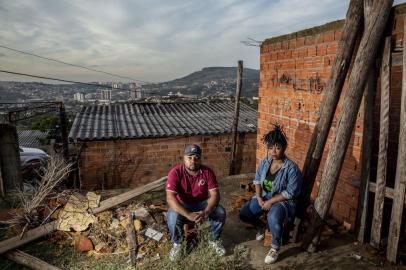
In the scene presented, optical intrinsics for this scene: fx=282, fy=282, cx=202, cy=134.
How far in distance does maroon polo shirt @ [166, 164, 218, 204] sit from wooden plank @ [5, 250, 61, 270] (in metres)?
1.74

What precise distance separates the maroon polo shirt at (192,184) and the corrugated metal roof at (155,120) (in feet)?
23.7

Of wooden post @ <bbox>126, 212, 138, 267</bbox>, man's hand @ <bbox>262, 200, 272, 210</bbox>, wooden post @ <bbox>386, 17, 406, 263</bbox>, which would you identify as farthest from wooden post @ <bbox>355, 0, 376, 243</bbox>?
wooden post @ <bbox>126, 212, 138, 267</bbox>

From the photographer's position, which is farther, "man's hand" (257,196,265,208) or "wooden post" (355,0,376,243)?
"man's hand" (257,196,265,208)

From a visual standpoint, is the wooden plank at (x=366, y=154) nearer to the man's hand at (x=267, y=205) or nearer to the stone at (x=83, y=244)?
the man's hand at (x=267, y=205)

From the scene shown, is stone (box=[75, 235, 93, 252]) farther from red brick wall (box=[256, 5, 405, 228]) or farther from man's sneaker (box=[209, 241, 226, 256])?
red brick wall (box=[256, 5, 405, 228])

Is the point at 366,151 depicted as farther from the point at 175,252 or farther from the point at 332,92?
the point at 175,252

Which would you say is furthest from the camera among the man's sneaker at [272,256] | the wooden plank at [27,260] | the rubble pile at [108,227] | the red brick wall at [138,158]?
the red brick wall at [138,158]

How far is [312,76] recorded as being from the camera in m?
4.21

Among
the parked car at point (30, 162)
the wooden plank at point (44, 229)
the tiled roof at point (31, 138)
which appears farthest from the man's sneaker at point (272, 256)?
the tiled roof at point (31, 138)

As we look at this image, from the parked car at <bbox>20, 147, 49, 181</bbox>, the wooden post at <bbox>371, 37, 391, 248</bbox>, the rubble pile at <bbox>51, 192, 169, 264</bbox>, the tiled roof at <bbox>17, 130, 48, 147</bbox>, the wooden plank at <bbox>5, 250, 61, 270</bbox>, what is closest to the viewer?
the wooden post at <bbox>371, 37, 391, 248</bbox>

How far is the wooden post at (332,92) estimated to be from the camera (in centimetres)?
308

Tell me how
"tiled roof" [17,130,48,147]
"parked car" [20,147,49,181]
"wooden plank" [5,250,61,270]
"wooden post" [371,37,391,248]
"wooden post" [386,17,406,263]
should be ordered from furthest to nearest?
"tiled roof" [17,130,48,147], "parked car" [20,147,49,181], "wooden plank" [5,250,61,270], "wooden post" [371,37,391,248], "wooden post" [386,17,406,263]

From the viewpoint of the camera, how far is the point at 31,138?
3428 cm

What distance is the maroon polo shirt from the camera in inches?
140
